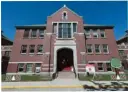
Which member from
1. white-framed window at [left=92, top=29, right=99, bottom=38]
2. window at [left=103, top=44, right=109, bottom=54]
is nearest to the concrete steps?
window at [left=103, top=44, right=109, bottom=54]

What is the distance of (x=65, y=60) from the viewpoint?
75.5 feet

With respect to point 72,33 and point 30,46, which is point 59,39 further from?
point 30,46

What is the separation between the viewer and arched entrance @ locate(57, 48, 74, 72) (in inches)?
884

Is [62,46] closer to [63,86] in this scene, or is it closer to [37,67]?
[37,67]

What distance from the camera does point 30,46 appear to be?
23.3 m

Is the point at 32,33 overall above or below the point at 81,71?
above

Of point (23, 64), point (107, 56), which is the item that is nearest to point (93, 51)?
point (107, 56)

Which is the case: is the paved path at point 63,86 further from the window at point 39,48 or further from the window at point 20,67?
the window at point 39,48

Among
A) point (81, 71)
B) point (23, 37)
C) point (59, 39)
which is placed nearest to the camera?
point (81, 71)

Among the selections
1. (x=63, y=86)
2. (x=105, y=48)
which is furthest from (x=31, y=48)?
(x=105, y=48)

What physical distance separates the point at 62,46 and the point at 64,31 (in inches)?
109

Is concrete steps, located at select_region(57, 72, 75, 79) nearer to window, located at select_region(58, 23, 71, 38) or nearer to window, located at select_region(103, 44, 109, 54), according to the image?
window, located at select_region(58, 23, 71, 38)

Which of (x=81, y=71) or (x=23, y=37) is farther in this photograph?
(x=23, y=37)

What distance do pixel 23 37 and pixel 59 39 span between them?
21.7 feet
